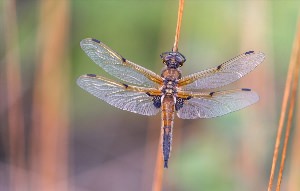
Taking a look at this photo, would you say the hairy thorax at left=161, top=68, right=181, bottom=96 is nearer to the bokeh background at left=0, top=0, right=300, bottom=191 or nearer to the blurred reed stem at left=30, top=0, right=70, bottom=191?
the bokeh background at left=0, top=0, right=300, bottom=191

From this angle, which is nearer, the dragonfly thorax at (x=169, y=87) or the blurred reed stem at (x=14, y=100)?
the dragonfly thorax at (x=169, y=87)

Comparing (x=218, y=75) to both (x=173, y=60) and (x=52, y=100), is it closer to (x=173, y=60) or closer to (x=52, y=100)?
(x=173, y=60)

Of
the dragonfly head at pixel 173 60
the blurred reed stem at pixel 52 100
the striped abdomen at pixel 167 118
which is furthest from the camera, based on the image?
the blurred reed stem at pixel 52 100

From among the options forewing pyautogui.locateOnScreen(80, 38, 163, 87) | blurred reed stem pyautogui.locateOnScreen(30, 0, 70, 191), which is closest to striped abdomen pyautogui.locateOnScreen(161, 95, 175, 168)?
forewing pyautogui.locateOnScreen(80, 38, 163, 87)

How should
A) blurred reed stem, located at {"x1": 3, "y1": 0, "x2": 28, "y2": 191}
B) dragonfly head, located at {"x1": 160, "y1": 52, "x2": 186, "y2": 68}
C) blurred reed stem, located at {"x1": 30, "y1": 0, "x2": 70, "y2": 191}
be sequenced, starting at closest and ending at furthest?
dragonfly head, located at {"x1": 160, "y1": 52, "x2": 186, "y2": 68}, blurred reed stem, located at {"x1": 3, "y1": 0, "x2": 28, "y2": 191}, blurred reed stem, located at {"x1": 30, "y1": 0, "x2": 70, "y2": 191}

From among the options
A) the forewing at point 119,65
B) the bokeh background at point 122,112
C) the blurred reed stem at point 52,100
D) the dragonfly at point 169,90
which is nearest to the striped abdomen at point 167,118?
the dragonfly at point 169,90

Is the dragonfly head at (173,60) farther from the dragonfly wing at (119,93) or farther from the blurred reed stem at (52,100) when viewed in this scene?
the blurred reed stem at (52,100)

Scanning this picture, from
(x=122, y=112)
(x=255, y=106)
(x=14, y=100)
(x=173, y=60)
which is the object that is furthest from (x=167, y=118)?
(x=122, y=112)
